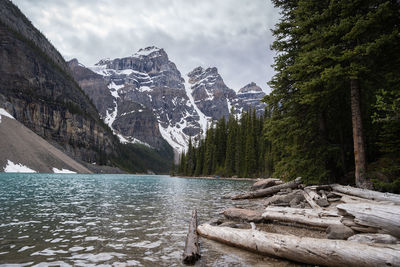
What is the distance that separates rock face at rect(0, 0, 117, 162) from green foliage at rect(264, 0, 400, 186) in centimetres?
15017

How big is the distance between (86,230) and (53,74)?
202m

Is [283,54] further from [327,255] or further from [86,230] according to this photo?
[86,230]

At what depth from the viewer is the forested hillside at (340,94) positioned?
1083cm

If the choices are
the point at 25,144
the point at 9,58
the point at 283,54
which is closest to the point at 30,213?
the point at 283,54

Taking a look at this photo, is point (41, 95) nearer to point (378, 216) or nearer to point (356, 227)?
point (356, 227)

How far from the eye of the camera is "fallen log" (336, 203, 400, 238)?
17.6ft

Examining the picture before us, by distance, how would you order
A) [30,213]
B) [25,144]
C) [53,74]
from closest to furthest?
[30,213] < [25,144] < [53,74]

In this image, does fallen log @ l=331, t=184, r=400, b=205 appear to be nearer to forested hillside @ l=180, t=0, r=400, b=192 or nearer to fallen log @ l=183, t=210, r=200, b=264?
forested hillside @ l=180, t=0, r=400, b=192

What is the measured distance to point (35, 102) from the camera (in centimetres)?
14312

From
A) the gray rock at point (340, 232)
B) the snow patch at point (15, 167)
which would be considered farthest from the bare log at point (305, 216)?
the snow patch at point (15, 167)

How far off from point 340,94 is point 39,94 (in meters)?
183

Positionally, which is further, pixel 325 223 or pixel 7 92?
pixel 7 92

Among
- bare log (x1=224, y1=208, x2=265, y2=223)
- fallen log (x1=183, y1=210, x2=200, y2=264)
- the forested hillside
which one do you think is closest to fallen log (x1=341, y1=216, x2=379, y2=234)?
bare log (x1=224, y1=208, x2=265, y2=223)

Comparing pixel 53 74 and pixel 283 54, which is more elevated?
pixel 53 74
